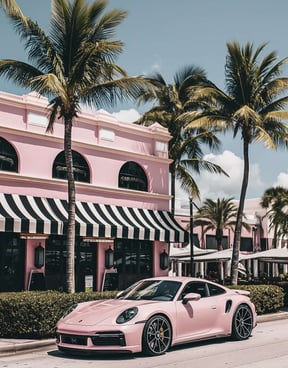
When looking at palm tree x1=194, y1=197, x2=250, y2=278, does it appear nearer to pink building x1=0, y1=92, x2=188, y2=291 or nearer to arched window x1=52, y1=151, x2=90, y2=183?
pink building x1=0, y1=92, x2=188, y2=291

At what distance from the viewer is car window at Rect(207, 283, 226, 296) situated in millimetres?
11250

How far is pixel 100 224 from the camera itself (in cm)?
1916

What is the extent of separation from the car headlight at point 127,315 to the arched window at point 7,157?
9.98 m

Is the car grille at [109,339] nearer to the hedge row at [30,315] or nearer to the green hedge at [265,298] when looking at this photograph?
the hedge row at [30,315]

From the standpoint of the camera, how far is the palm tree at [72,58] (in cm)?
1504

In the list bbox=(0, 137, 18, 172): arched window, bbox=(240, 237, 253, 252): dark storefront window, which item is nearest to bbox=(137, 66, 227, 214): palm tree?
bbox=(0, 137, 18, 172): arched window

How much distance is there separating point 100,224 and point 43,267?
2423 mm

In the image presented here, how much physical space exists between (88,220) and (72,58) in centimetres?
603

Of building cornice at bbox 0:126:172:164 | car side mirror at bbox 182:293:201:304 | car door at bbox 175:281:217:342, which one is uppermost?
building cornice at bbox 0:126:172:164

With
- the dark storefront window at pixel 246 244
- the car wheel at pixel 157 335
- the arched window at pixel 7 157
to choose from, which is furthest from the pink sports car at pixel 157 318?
the dark storefront window at pixel 246 244

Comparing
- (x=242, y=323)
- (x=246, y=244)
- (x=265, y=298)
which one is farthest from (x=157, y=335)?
(x=246, y=244)

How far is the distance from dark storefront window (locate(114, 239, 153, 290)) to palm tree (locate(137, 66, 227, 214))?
177 inches

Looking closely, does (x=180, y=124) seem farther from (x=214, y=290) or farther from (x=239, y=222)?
(x=214, y=290)

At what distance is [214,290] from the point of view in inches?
446
